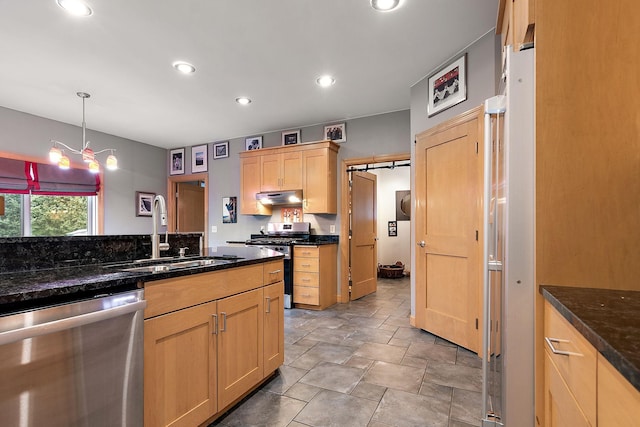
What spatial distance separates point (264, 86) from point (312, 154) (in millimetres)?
1226

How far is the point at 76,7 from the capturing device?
2.16 meters

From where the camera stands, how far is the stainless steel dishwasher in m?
0.97

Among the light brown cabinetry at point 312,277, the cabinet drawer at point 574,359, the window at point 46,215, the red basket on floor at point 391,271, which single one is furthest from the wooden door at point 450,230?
the window at point 46,215

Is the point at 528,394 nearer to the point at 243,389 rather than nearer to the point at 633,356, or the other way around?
the point at 633,356

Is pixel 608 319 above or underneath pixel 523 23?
underneath

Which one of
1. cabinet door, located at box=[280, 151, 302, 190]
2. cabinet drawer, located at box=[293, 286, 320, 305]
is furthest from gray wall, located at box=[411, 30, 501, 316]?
cabinet drawer, located at box=[293, 286, 320, 305]

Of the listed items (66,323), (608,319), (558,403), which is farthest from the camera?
(66,323)

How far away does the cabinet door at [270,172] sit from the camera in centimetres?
468

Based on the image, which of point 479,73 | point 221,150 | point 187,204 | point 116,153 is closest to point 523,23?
point 479,73

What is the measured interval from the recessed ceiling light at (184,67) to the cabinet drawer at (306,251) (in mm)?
2433

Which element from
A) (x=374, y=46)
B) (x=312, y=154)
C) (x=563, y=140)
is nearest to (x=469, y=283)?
(x=563, y=140)

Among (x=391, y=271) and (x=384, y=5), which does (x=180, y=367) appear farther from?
(x=391, y=271)

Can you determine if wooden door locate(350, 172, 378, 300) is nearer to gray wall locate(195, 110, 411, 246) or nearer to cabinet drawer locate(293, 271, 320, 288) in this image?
gray wall locate(195, 110, 411, 246)

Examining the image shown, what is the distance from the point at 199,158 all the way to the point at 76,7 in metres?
3.75
